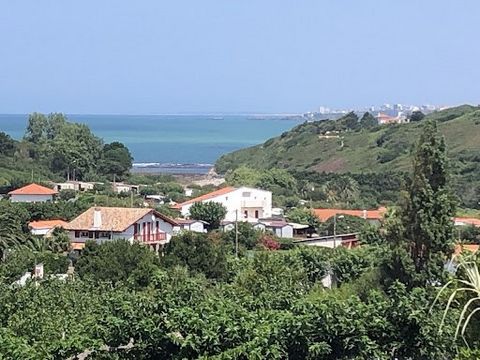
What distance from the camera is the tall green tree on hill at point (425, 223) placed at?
25.0 meters

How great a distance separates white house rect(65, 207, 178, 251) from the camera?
126ft

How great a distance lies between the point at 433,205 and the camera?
83.7ft

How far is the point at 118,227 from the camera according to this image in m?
38.2

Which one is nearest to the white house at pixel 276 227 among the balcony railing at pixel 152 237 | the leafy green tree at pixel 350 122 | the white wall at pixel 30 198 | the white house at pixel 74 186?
the balcony railing at pixel 152 237

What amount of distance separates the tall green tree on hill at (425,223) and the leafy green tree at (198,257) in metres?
5.86

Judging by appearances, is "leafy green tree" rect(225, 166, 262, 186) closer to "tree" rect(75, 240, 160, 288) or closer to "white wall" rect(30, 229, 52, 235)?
"white wall" rect(30, 229, 52, 235)

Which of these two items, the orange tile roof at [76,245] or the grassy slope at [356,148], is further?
the grassy slope at [356,148]

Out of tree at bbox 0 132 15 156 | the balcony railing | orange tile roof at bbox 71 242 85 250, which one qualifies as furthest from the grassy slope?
orange tile roof at bbox 71 242 85 250

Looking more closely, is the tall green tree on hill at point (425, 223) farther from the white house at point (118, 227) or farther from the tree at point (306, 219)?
the tree at point (306, 219)

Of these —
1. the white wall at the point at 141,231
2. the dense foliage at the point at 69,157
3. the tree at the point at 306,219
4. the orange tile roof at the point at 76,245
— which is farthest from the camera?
the dense foliage at the point at 69,157

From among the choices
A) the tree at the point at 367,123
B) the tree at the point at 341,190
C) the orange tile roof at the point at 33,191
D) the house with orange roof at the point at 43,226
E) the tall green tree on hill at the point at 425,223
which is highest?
the tree at the point at 367,123

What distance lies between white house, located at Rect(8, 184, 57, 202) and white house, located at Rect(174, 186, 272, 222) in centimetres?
796

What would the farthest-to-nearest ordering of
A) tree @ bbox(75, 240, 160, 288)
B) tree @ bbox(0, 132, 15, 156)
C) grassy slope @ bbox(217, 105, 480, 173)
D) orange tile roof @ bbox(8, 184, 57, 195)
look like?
grassy slope @ bbox(217, 105, 480, 173) → tree @ bbox(0, 132, 15, 156) → orange tile roof @ bbox(8, 184, 57, 195) → tree @ bbox(75, 240, 160, 288)

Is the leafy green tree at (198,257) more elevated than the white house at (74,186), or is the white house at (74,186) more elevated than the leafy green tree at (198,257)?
the leafy green tree at (198,257)
